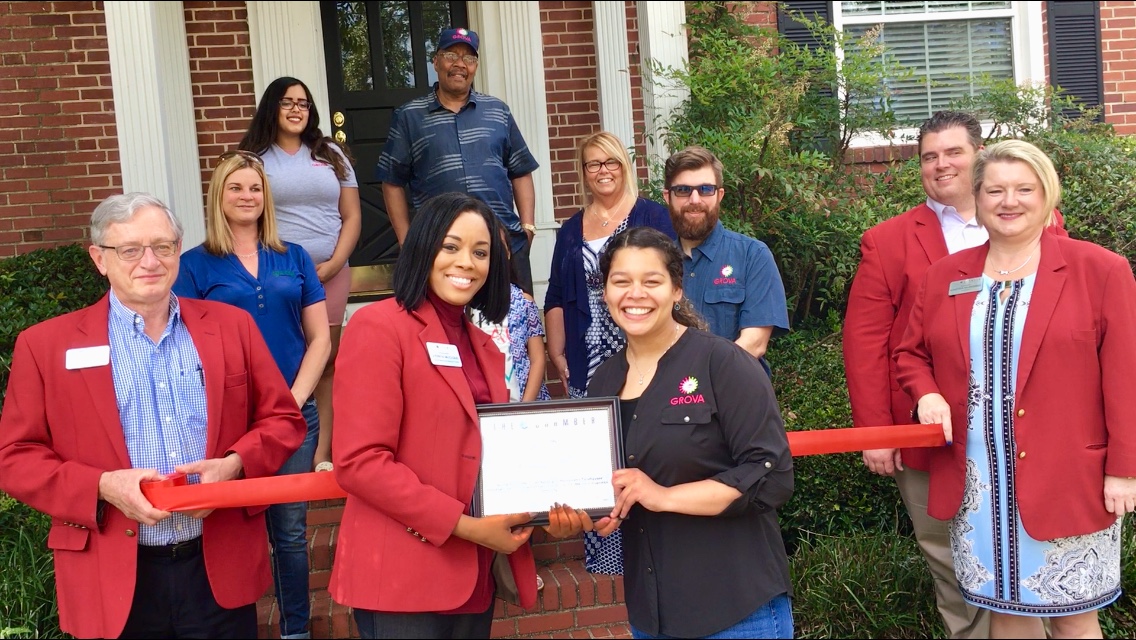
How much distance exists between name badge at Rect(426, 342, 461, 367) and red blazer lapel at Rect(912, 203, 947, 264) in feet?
6.51

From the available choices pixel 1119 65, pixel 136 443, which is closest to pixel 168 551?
pixel 136 443

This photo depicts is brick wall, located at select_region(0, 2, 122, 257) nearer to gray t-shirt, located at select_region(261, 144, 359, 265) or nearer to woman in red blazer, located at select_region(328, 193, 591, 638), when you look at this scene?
gray t-shirt, located at select_region(261, 144, 359, 265)

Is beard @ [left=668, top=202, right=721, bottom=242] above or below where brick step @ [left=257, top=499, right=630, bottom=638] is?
above

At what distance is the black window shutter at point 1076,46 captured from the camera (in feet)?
27.7

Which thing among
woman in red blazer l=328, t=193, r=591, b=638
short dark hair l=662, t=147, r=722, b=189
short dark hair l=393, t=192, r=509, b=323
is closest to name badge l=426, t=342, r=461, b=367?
woman in red blazer l=328, t=193, r=591, b=638

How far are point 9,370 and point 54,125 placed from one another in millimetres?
2610

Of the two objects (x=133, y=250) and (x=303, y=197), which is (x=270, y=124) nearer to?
(x=303, y=197)

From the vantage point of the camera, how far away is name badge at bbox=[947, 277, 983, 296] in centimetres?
323

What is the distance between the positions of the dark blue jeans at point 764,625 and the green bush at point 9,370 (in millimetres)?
2688

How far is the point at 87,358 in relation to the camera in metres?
2.89

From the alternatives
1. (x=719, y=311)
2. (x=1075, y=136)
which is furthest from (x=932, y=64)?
(x=719, y=311)

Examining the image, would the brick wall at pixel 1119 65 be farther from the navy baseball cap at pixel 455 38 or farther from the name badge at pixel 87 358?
the name badge at pixel 87 358

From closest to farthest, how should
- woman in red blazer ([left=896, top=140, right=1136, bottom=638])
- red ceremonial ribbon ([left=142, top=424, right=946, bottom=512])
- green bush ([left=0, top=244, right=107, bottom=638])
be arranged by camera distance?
red ceremonial ribbon ([left=142, top=424, right=946, bottom=512])
woman in red blazer ([left=896, top=140, right=1136, bottom=638])
green bush ([left=0, top=244, right=107, bottom=638])

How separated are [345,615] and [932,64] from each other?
6.96 metres
